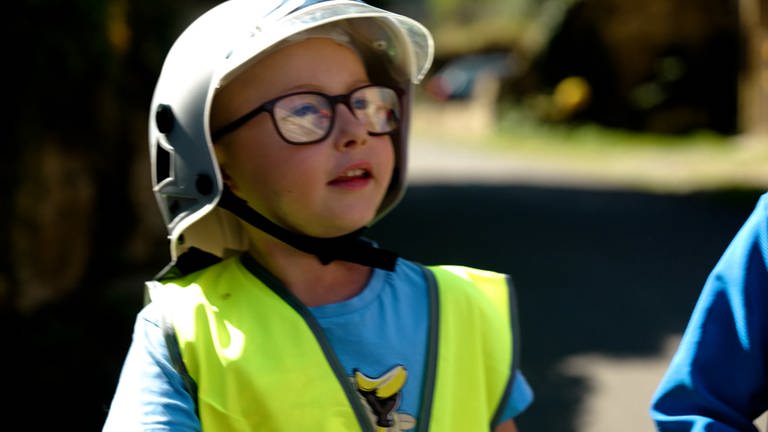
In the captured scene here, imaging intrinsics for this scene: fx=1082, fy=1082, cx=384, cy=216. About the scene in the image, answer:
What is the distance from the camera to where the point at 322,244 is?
6.67ft

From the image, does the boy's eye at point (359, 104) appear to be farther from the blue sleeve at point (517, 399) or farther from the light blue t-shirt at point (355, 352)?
the blue sleeve at point (517, 399)

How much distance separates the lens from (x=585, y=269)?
7793mm

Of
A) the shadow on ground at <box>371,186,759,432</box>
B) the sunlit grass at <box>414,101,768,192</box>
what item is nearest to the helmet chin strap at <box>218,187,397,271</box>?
the shadow on ground at <box>371,186,759,432</box>

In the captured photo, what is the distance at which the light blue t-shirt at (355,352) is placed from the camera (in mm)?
1805

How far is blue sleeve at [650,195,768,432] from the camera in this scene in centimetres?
169

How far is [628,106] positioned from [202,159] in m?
18.7

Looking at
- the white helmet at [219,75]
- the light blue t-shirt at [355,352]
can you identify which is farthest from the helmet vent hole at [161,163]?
the light blue t-shirt at [355,352]

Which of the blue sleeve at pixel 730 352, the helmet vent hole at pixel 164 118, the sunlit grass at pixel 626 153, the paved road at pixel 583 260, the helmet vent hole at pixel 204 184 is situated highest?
the helmet vent hole at pixel 164 118

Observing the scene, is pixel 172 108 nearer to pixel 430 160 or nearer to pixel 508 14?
pixel 430 160

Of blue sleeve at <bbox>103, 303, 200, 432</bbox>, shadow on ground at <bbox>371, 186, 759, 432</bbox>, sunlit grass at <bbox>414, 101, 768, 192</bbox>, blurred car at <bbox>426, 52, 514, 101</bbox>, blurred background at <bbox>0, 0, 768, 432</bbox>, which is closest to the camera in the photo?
blue sleeve at <bbox>103, 303, 200, 432</bbox>

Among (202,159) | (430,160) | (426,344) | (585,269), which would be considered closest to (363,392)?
(426,344)

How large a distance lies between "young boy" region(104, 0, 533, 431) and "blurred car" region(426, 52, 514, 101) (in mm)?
24839

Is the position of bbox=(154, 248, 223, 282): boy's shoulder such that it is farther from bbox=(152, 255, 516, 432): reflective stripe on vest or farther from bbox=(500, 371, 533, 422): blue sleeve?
bbox=(500, 371, 533, 422): blue sleeve

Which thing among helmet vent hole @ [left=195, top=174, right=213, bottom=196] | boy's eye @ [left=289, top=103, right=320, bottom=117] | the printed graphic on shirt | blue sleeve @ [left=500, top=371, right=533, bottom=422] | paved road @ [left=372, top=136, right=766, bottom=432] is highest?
boy's eye @ [left=289, top=103, right=320, bottom=117]
